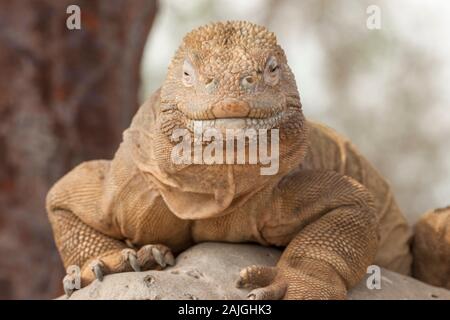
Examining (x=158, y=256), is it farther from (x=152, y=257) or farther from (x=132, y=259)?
(x=132, y=259)

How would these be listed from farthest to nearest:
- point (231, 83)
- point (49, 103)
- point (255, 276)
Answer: point (49, 103) → point (255, 276) → point (231, 83)

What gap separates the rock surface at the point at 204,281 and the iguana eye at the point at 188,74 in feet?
4.04

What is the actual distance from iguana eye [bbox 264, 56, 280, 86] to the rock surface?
1337mm

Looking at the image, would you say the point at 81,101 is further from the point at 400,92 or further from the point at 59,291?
the point at 400,92

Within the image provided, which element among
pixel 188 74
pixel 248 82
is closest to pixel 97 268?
pixel 188 74

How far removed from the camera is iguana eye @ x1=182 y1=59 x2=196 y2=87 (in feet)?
20.0

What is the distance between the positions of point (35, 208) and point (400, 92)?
10.1 m

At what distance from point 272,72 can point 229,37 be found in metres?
0.35

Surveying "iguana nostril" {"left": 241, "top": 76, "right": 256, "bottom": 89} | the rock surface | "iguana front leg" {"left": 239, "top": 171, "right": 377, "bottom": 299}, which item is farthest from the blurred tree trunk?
"iguana nostril" {"left": 241, "top": 76, "right": 256, "bottom": 89}

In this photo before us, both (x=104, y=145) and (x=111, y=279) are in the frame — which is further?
(x=104, y=145)

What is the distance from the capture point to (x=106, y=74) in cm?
1225

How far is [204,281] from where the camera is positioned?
6445 millimetres

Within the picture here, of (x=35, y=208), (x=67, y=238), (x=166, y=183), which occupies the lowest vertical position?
(x=35, y=208)

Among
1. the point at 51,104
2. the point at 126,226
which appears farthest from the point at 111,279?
the point at 51,104
